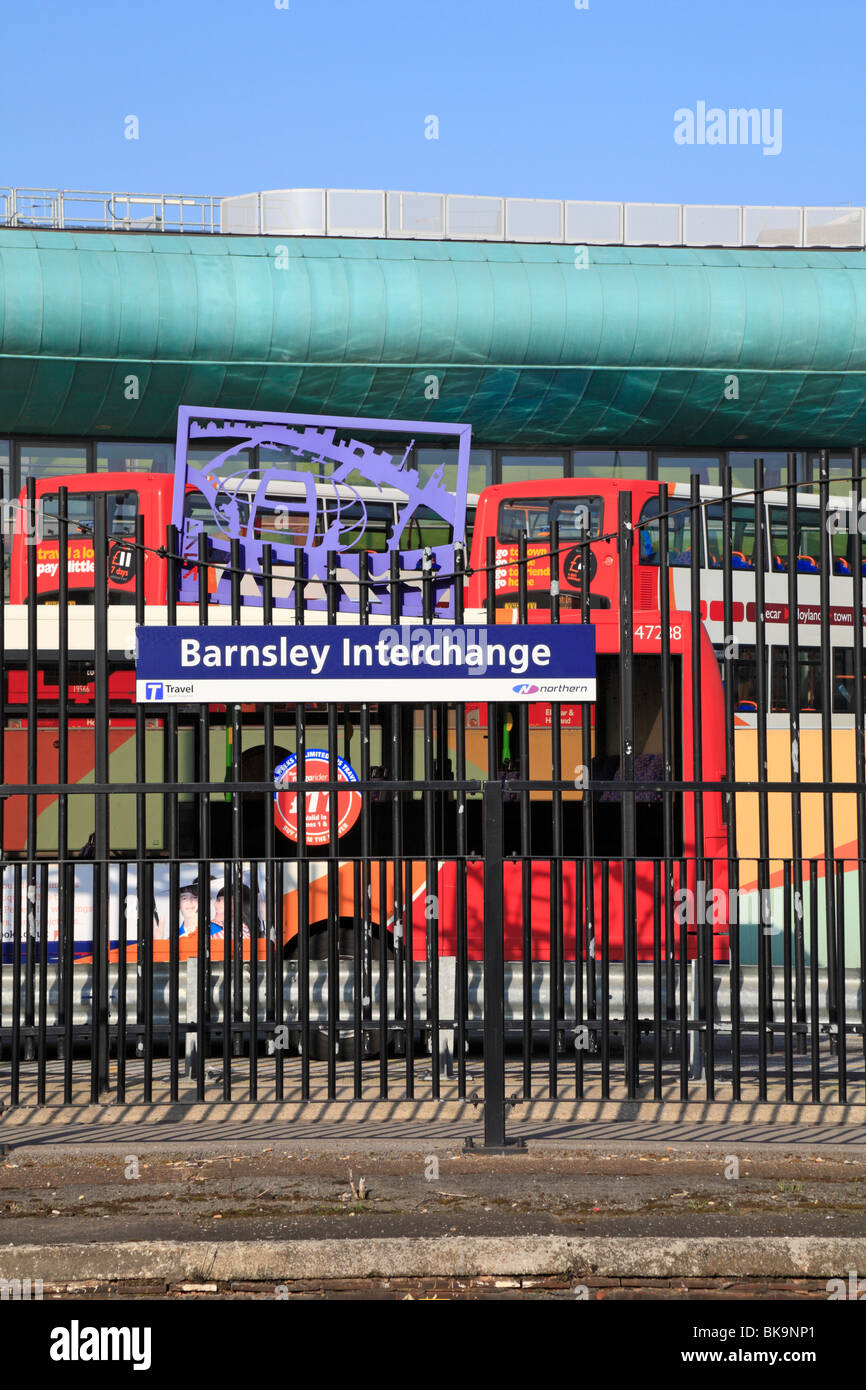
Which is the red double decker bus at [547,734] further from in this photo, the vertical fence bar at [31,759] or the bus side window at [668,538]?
the vertical fence bar at [31,759]

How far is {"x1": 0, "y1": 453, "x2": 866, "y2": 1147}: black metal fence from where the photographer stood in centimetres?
691

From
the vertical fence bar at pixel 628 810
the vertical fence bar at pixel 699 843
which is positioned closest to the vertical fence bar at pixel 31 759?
the vertical fence bar at pixel 628 810

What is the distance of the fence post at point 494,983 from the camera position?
6.52m

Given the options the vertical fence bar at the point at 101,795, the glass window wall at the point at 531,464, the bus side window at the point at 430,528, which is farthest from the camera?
the glass window wall at the point at 531,464

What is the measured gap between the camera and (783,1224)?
214 inches

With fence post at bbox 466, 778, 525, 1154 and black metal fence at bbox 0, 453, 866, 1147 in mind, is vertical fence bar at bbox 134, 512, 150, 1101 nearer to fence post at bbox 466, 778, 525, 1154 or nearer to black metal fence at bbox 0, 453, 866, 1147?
black metal fence at bbox 0, 453, 866, 1147

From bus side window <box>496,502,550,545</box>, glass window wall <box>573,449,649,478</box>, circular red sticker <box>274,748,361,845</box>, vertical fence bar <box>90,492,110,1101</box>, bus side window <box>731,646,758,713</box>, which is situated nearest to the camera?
vertical fence bar <box>90,492,110,1101</box>

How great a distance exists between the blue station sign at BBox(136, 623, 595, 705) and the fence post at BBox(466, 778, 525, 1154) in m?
0.80

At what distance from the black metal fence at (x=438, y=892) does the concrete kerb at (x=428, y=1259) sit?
1425mm

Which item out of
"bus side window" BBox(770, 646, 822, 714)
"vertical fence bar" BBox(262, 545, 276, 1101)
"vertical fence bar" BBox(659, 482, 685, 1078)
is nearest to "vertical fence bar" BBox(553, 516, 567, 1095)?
"vertical fence bar" BBox(659, 482, 685, 1078)

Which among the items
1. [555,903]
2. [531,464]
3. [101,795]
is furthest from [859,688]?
[531,464]

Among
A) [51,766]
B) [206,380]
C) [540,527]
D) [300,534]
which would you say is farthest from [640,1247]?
[206,380]

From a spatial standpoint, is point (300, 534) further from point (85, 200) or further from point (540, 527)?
point (85, 200)

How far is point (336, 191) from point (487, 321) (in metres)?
3.19
